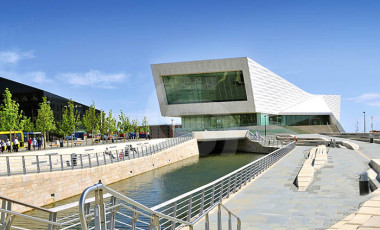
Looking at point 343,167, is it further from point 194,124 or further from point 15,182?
point 194,124

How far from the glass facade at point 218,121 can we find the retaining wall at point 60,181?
33.3 metres

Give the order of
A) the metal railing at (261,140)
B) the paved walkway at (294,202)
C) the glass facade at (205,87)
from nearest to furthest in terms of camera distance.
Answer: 1. the paved walkway at (294,202)
2. the metal railing at (261,140)
3. the glass facade at (205,87)

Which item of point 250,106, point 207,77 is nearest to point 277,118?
point 250,106

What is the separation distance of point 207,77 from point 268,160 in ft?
126

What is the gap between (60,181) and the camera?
20.0 m

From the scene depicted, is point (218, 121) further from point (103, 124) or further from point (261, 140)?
point (103, 124)

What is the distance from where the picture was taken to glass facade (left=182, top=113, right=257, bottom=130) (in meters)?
63.7

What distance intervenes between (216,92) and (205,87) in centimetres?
209

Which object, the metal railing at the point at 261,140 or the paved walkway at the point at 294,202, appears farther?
the metal railing at the point at 261,140

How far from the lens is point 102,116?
66.0 m

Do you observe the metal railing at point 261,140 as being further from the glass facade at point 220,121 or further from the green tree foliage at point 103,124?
the green tree foliage at point 103,124

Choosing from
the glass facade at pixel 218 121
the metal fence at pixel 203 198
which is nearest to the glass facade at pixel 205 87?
the glass facade at pixel 218 121

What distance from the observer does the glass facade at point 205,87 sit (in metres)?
59.6

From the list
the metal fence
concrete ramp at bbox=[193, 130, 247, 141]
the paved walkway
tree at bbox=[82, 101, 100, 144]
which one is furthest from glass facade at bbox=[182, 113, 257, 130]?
the paved walkway
